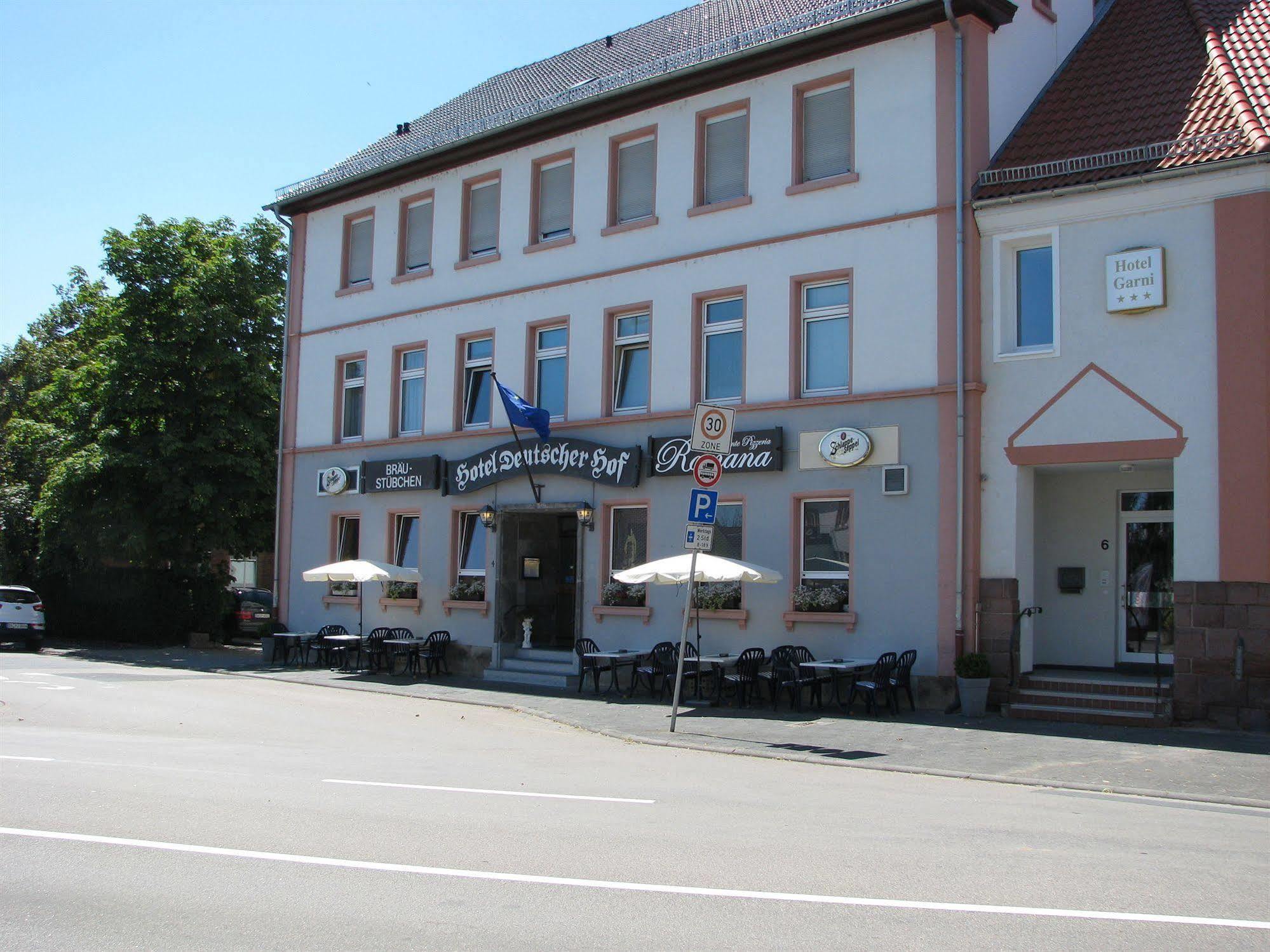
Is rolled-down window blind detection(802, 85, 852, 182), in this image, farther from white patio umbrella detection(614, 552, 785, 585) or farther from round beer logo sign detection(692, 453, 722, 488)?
round beer logo sign detection(692, 453, 722, 488)

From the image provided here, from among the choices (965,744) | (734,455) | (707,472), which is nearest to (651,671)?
(734,455)

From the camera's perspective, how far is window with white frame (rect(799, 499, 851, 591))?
17.7m

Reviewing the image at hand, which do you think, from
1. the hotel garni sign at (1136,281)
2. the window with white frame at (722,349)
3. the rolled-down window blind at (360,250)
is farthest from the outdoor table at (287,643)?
the hotel garni sign at (1136,281)

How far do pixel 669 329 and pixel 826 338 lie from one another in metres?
2.86

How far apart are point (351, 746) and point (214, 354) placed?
18905mm

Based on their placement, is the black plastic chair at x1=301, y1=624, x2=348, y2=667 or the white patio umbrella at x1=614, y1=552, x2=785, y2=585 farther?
the black plastic chair at x1=301, y1=624, x2=348, y2=667

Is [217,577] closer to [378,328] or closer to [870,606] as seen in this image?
[378,328]

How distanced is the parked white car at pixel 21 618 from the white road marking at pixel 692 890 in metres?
24.6

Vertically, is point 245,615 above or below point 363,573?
below

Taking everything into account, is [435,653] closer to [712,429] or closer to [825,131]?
[712,429]

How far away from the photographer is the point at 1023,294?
1656 cm

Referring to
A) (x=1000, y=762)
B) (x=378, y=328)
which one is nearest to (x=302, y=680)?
(x=378, y=328)

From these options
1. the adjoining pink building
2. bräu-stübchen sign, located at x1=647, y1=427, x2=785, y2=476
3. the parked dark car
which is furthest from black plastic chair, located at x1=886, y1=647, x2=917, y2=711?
the parked dark car

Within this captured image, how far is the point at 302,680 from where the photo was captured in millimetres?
21766
